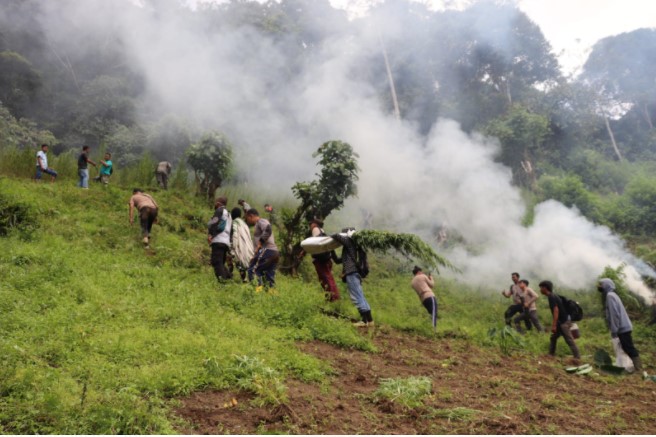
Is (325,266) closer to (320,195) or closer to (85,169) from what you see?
(320,195)

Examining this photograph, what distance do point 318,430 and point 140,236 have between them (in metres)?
6.83

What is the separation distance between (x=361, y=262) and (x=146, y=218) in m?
4.17

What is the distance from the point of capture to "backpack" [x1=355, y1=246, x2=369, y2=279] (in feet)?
22.7

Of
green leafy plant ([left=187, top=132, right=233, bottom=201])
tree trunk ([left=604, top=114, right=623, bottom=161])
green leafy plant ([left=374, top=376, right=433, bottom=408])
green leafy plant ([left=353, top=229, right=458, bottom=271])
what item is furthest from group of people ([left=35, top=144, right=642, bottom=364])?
tree trunk ([left=604, top=114, right=623, bottom=161])

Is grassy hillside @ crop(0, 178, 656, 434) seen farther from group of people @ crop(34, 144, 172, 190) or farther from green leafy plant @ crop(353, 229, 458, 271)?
green leafy plant @ crop(353, 229, 458, 271)

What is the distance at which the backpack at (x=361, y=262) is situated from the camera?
692cm

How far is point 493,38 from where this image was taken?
80.2 ft

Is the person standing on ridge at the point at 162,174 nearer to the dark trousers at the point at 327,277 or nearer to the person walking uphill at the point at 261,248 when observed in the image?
the person walking uphill at the point at 261,248

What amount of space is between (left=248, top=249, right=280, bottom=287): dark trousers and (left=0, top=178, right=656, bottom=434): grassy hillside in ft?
1.20

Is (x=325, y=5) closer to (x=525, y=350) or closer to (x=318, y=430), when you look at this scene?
(x=525, y=350)

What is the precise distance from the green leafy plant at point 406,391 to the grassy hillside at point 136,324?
0.59m

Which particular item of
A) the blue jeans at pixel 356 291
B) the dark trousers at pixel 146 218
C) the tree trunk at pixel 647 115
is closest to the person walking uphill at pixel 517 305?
the blue jeans at pixel 356 291

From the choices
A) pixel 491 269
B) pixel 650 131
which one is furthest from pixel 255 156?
pixel 650 131

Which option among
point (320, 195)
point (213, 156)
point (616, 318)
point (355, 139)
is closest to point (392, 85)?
point (355, 139)
